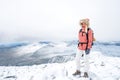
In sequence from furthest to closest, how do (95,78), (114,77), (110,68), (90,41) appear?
(110,68), (114,77), (95,78), (90,41)

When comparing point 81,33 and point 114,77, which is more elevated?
point 81,33

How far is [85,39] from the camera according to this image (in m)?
18.6

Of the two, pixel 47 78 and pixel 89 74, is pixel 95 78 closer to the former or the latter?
pixel 89 74

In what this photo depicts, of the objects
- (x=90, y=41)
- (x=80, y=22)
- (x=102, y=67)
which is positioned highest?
(x=80, y=22)

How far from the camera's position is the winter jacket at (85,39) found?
18453 mm

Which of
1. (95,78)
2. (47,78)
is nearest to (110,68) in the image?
(95,78)

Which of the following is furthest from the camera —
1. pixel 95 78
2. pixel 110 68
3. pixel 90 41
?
pixel 110 68

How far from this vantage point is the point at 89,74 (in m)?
20.3

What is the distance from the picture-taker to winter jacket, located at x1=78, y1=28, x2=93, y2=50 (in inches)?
727

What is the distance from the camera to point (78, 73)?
20094mm

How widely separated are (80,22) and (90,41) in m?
1.49

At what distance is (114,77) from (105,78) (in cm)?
96

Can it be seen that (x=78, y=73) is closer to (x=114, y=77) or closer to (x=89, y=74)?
(x=89, y=74)

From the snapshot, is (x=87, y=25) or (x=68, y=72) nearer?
(x=87, y=25)
